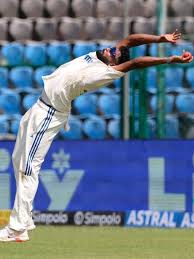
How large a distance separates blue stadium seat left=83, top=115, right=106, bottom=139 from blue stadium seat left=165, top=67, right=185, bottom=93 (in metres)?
1.34

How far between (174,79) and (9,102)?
3109mm

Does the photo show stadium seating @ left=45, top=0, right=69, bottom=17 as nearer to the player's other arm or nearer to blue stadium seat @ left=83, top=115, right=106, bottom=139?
blue stadium seat @ left=83, top=115, right=106, bottom=139

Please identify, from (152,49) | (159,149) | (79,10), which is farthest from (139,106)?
(79,10)

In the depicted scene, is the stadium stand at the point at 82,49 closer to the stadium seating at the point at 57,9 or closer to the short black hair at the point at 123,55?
the stadium seating at the point at 57,9

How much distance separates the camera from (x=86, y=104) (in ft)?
48.1

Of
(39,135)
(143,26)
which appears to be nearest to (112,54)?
(39,135)

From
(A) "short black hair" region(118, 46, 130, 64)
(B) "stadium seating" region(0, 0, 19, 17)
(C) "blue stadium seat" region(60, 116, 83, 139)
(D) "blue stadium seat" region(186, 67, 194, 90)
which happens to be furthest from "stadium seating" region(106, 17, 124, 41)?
(A) "short black hair" region(118, 46, 130, 64)

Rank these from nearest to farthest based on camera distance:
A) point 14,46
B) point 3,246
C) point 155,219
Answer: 1. point 3,246
2. point 155,219
3. point 14,46

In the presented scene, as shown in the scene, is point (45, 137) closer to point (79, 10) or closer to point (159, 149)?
point (159, 149)

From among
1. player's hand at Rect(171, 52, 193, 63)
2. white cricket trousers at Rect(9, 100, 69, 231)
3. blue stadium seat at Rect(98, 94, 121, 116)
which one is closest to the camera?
player's hand at Rect(171, 52, 193, 63)

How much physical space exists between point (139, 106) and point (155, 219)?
1.53 m

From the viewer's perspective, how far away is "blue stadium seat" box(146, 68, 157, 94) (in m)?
12.7

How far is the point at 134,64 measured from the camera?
8.71m

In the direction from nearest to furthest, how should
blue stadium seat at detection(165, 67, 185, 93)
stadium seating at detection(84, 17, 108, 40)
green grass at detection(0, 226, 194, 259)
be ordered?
green grass at detection(0, 226, 194, 259), blue stadium seat at detection(165, 67, 185, 93), stadium seating at detection(84, 17, 108, 40)
